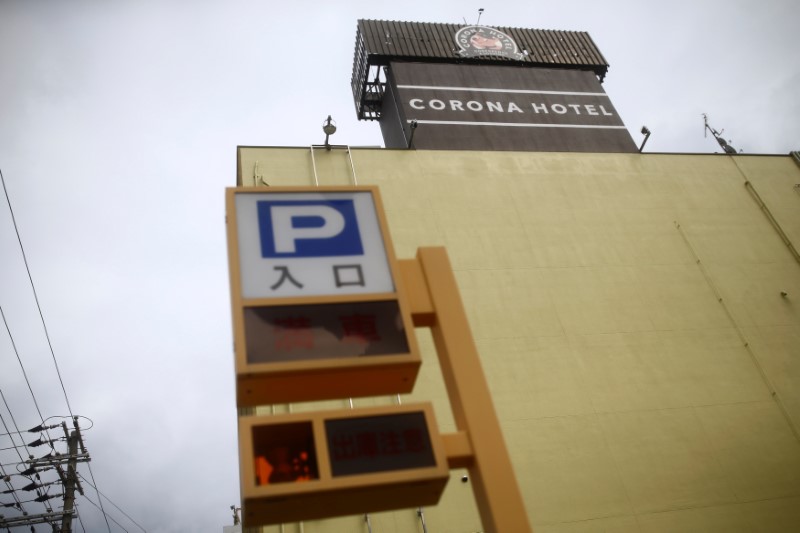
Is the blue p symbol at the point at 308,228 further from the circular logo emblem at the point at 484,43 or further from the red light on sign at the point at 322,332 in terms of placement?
the circular logo emblem at the point at 484,43

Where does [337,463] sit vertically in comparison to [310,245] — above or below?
below

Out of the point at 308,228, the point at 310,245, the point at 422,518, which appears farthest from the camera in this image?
the point at 422,518

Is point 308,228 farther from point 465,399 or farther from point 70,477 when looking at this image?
point 70,477

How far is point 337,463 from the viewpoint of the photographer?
3422 mm

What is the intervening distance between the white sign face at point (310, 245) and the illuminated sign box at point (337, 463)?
36.9 inches

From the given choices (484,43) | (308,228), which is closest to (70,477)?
(308,228)

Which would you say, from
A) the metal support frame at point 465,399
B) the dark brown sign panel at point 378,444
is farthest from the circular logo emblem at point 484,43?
the dark brown sign panel at point 378,444

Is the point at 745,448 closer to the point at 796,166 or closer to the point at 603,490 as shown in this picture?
the point at 603,490

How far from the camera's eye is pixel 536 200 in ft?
46.6

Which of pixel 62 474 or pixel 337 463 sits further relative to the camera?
pixel 62 474

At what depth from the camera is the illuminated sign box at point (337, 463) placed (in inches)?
129

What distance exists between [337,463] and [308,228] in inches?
75.2

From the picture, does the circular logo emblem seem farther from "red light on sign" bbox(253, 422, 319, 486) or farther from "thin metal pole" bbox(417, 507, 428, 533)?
"red light on sign" bbox(253, 422, 319, 486)

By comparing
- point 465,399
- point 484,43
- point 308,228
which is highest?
point 484,43
